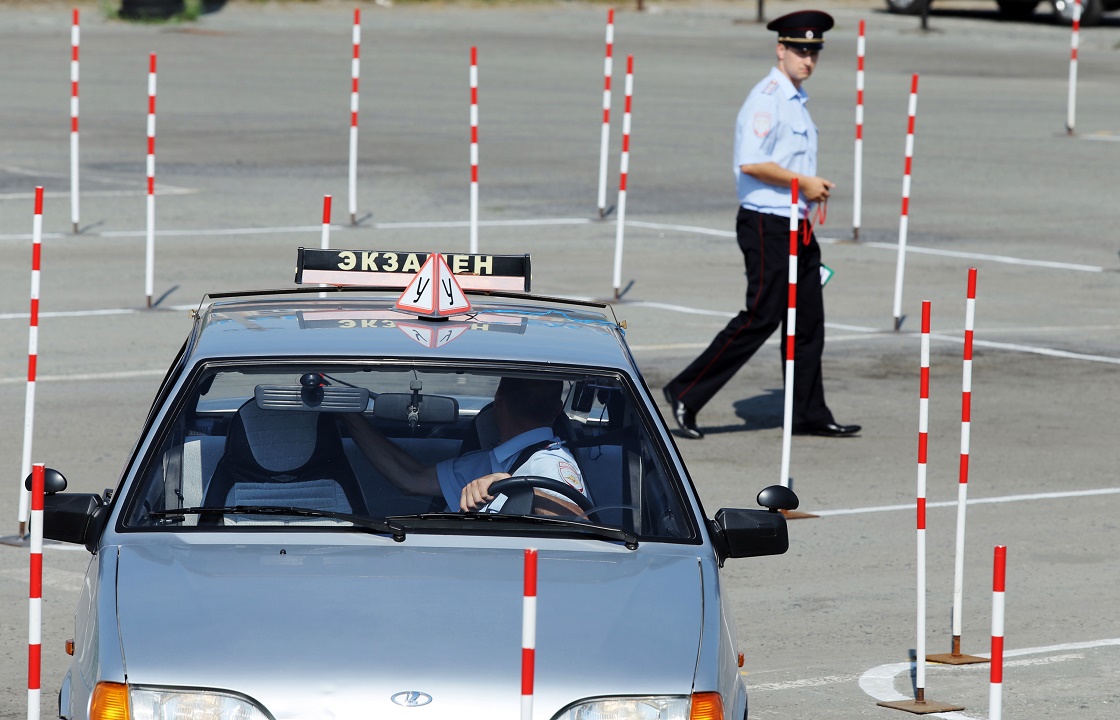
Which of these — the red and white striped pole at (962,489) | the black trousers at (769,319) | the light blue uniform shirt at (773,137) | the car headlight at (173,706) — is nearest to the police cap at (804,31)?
the light blue uniform shirt at (773,137)

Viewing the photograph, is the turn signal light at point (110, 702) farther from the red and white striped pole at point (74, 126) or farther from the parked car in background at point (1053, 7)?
the parked car in background at point (1053, 7)

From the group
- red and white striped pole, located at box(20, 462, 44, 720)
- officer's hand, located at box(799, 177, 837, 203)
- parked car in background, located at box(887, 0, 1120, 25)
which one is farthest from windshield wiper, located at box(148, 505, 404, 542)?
parked car in background, located at box(887, 0, 1120, 25)

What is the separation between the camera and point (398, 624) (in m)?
4.43

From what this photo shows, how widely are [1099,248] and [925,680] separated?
39.8 ft

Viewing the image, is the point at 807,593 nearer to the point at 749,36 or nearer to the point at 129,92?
the point at 129,92

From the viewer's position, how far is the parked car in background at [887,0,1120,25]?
4344 centimetres

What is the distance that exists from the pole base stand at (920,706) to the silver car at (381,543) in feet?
3.95

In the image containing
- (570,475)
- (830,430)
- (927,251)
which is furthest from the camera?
(927,251)

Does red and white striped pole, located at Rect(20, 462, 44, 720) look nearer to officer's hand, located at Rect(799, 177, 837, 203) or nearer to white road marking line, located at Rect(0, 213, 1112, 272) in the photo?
officer's hand, located at Rect(799, 177, 837, 203)

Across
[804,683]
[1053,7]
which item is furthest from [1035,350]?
[1053,7]

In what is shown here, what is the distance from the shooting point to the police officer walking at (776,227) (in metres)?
10.5

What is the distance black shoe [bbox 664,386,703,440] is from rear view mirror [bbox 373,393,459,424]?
504 cm

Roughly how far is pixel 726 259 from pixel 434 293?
37.7 feet

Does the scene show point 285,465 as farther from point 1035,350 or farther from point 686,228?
point 686,228
